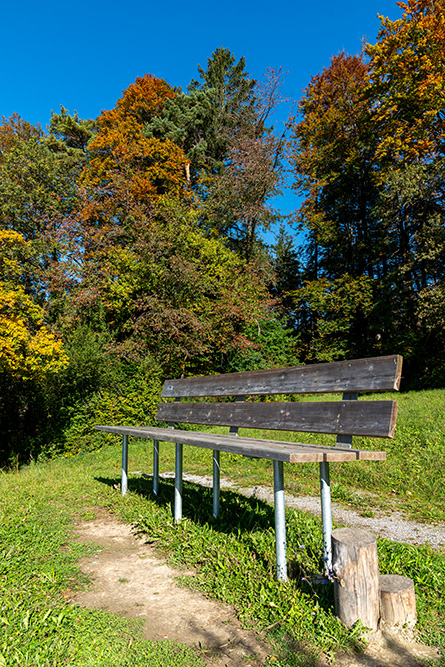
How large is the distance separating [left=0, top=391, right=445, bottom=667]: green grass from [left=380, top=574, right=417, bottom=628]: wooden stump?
3.6 inches

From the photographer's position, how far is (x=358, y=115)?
19594 mm

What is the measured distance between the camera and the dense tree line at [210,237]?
41.7 feet

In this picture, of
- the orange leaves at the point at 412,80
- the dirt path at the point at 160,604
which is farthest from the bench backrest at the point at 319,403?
the orange leaves at the point at 412,80

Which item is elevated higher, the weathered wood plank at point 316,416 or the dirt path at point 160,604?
the weathered wood plank at point 316,416

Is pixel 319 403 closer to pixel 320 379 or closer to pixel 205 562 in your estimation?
pixel 320 379

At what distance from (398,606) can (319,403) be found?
1.18 m

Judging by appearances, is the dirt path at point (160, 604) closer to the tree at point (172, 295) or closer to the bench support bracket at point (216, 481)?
the bench support bracket at point (216, 481)

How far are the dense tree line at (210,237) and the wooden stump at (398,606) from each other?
9.90m

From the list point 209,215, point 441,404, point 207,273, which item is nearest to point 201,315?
point 207,273

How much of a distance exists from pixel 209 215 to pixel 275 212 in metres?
3.04

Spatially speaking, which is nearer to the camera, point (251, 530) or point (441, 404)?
point (251, 530)

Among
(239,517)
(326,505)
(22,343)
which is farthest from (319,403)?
(22,343)

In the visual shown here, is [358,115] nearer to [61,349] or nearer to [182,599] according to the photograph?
[61,349]

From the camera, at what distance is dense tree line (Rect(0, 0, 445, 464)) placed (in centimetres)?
1271
